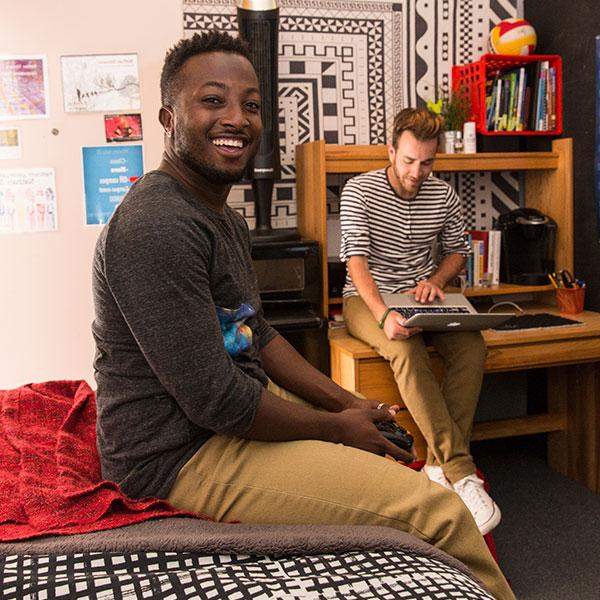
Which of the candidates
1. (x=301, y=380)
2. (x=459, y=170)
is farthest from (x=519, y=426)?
(x=301, y=380)

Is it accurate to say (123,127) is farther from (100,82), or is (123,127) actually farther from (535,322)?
(535,322)

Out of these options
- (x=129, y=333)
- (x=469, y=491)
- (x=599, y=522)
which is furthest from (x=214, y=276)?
(x=599, y=522)

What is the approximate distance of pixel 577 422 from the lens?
3148 mm

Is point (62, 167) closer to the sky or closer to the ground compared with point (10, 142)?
closer to the ground

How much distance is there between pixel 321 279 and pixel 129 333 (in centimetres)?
173

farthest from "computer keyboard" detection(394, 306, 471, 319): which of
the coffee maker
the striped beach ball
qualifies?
the striped beach ball

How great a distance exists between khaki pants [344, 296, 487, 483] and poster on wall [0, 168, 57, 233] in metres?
1.44

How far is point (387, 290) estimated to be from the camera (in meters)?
2.94

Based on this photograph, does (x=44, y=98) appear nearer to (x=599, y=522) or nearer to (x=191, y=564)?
(x=191, y=564)

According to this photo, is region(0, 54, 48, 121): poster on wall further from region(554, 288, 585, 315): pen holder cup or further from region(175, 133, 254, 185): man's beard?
region(554, 288, 585, 315): pen holder cup

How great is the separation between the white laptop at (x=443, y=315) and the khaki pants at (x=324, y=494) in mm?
1182

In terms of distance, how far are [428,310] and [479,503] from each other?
67 centimetres

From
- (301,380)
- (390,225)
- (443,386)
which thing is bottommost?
(443,386)

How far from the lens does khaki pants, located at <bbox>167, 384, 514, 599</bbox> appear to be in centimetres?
128
